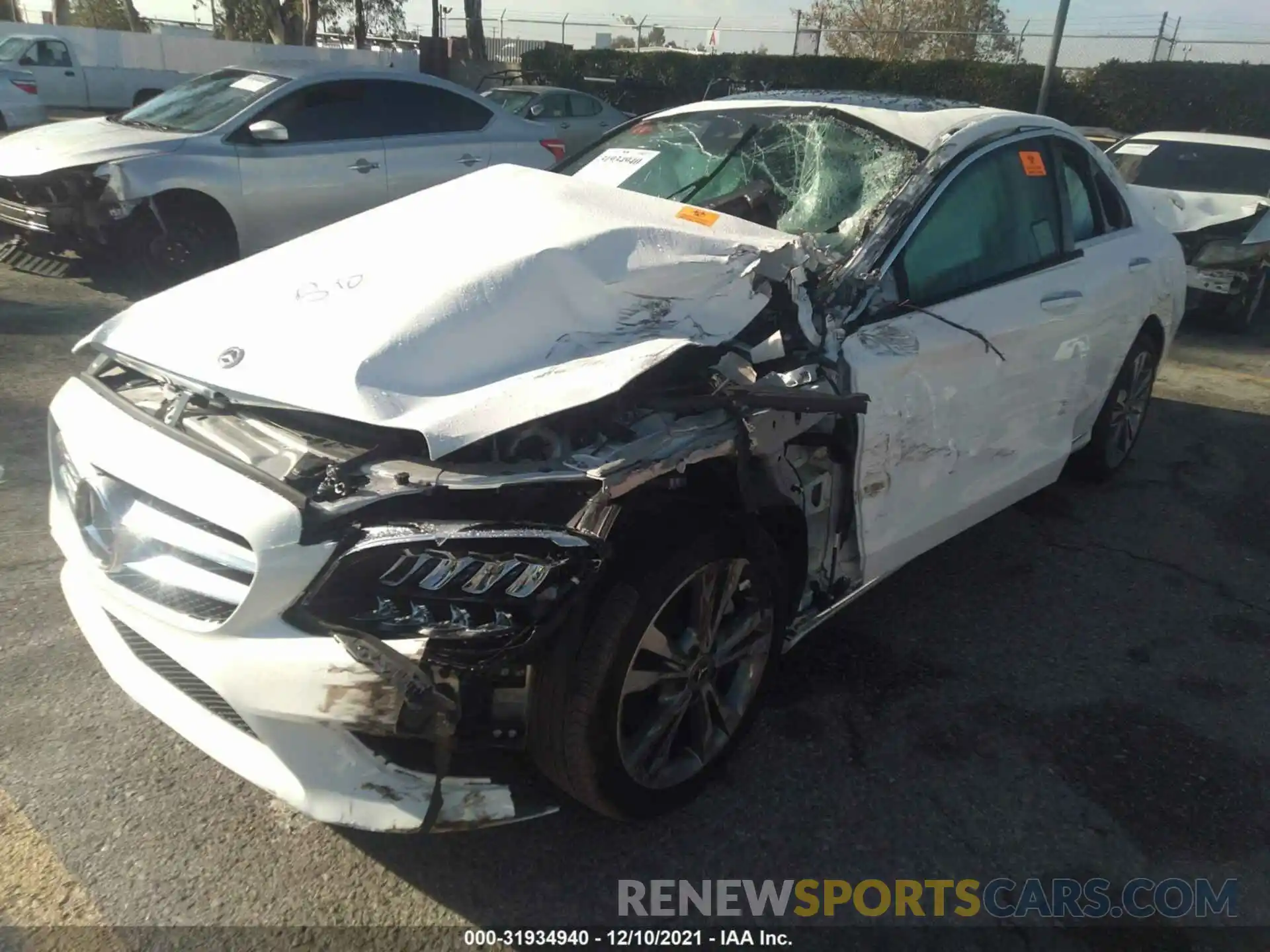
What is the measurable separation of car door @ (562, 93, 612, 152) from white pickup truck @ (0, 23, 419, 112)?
8.60 ft

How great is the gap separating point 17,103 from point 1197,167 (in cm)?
1694

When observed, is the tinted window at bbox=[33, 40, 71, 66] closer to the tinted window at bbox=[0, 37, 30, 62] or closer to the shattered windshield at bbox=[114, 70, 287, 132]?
the tinted window at bbox=[0, 37, 30, 62]

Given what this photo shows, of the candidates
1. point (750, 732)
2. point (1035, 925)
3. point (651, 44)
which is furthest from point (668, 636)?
point (651, 44)

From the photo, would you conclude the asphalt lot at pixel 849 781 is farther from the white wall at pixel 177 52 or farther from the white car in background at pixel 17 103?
the white wall at pixel 177 52

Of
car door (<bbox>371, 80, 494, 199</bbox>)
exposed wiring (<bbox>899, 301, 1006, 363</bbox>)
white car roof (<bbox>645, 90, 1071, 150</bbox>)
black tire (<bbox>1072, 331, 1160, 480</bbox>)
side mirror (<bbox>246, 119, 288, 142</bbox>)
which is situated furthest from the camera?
car door (<bbox>371, 80, 494, 199</bbox>)

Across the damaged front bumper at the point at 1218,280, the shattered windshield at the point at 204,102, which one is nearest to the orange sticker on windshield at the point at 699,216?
the shattered windshield at the point at 204,102

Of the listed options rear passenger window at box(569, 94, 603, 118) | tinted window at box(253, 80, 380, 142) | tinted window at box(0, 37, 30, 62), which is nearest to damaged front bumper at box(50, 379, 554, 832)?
tinted window at box(253, 80, 380, 142)

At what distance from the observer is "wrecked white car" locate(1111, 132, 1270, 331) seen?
28.0 ft

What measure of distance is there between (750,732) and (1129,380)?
3095 millimetres

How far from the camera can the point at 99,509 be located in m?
2.43

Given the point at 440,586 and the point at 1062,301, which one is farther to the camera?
the point at 1062,301

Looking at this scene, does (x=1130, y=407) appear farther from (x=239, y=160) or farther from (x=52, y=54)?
(x=52, y=54)

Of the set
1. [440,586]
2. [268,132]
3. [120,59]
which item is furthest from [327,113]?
[120,59]

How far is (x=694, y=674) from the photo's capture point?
8.34ft
